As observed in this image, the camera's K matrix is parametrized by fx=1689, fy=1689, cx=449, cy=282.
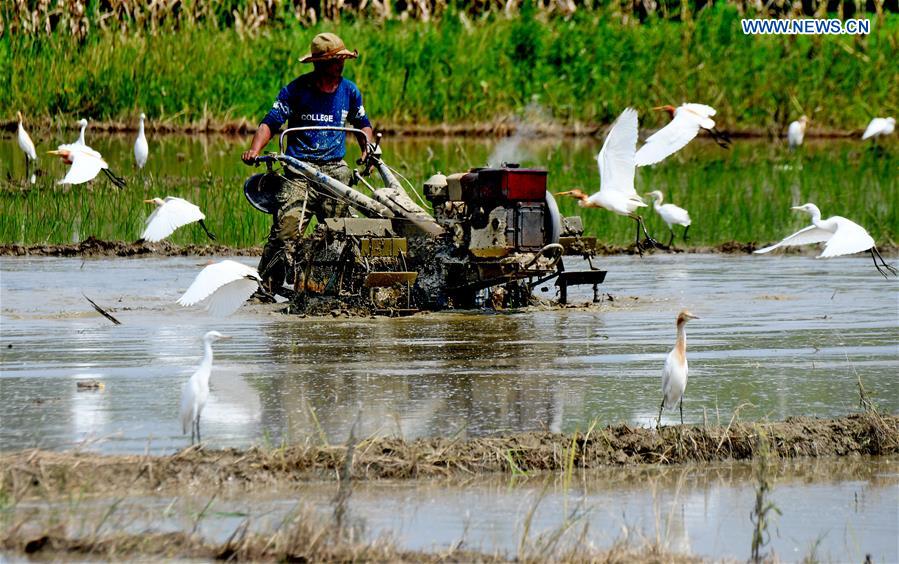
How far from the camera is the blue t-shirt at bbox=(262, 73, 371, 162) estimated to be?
534 inches

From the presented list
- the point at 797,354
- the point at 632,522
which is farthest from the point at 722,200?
the point at 632,522

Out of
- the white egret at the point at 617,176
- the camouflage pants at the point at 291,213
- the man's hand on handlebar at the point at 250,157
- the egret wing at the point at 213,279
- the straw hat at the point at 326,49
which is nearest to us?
the egret wing at the point at 213,279

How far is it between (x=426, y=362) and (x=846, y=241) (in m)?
4.04

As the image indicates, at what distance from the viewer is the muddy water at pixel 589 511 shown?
682 centimetres

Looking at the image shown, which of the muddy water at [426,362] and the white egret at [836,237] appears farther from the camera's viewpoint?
the white egret at [836,237]

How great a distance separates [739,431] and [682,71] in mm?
25229

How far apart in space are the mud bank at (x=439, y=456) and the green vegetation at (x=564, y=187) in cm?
941

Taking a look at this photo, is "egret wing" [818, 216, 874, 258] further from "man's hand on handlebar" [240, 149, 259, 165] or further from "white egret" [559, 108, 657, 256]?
"man's hand on handlebar" [240, 149, 259, 165]

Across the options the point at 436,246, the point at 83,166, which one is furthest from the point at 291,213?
the point at 83,166

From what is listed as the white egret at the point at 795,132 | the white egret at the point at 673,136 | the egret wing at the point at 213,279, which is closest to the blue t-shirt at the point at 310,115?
the egret wing at the point at 213,279

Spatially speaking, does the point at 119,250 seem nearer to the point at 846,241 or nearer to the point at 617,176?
the point at 617,176

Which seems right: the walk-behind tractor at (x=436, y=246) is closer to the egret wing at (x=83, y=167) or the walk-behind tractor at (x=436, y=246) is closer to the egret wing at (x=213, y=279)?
the egret wing at (x=213, y=279)

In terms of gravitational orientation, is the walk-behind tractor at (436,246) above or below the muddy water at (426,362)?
above

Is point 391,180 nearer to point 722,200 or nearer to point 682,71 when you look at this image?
point 722,200
